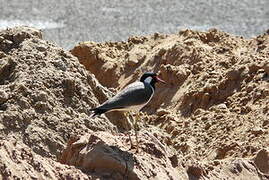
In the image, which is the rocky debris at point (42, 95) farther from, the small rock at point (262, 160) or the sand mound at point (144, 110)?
the small rock at point (262, 160)

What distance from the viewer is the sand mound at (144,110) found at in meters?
7.15

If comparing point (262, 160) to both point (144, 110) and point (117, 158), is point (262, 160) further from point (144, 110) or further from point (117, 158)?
point (144, 110)

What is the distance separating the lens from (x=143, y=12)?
2464cm

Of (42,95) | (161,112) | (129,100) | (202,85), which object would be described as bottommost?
(161,112)

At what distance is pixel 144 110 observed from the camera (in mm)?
14969

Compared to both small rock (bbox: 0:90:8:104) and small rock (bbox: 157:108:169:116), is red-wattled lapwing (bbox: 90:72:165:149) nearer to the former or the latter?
small rock (bbox: 0:90:8:104)

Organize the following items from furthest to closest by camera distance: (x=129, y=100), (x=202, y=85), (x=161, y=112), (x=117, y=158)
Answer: (x=202, y=85) < (x=161, y=112) < (x=129, y=100) < (x=117, y=158)

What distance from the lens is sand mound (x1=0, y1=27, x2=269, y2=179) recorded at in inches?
282

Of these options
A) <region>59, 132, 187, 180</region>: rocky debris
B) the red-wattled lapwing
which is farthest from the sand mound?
the red-wattled lapwing

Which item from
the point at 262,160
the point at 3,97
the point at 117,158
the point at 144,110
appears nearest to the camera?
the point at 117,158

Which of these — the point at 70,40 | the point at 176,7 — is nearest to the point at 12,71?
the point at 70,40

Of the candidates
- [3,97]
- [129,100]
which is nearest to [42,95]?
[3,97]

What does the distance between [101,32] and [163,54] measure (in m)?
6.27

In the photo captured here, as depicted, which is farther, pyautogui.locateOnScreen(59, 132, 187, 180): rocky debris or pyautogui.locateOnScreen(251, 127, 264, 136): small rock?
pyautogui.locateOnScreen(251, 127, 264, 136): small rock
